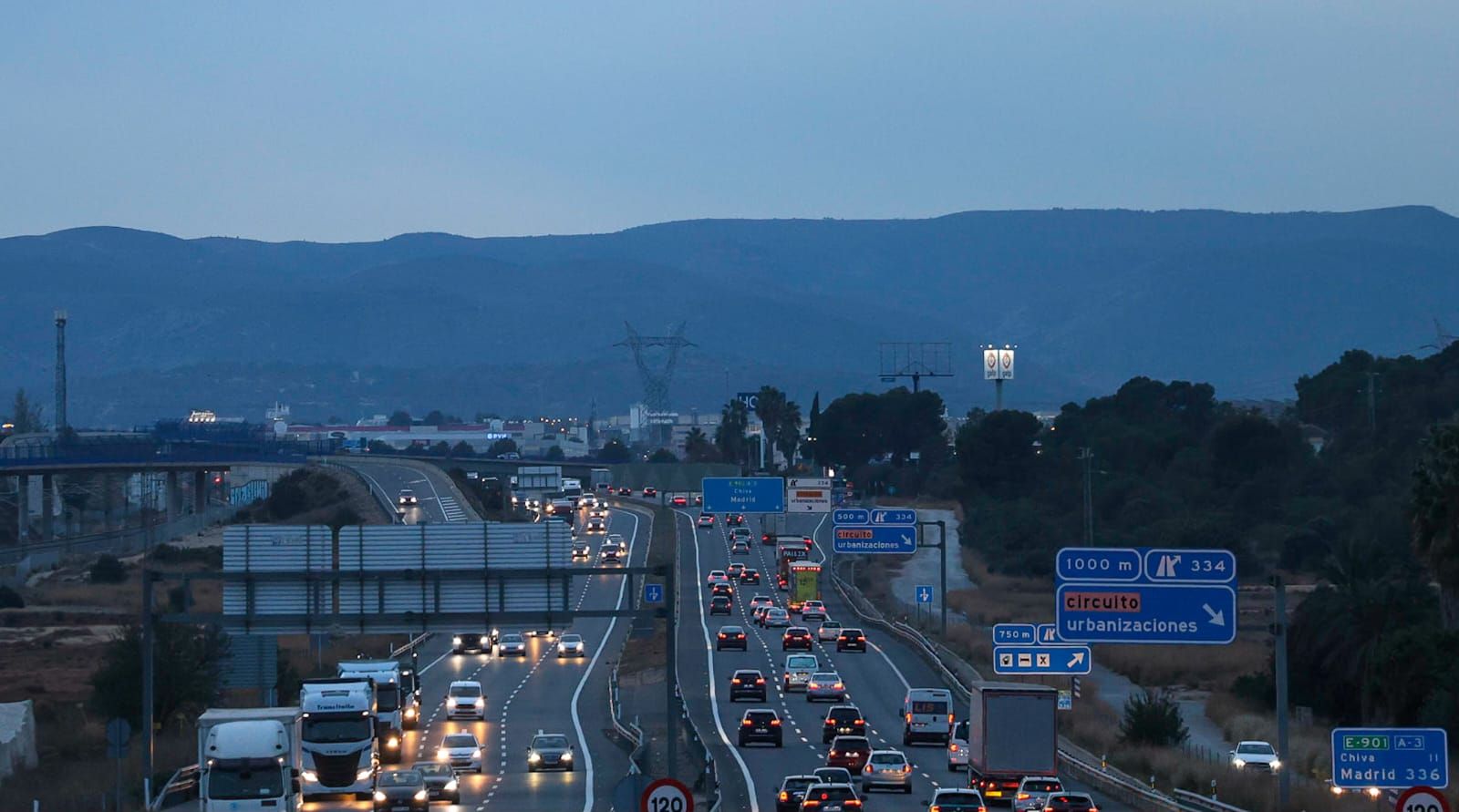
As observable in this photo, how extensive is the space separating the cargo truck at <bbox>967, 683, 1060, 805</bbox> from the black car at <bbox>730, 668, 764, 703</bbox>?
22.6 m

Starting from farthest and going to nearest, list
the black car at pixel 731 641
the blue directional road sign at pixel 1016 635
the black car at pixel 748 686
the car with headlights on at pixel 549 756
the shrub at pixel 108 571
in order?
the shrub at pixel 108 571 < the black car at pixel 731 641 < the black car at pixel 748 686 < the blue directional road sign at pixel 1016 635 < the car with headlights on at pixel 549 756

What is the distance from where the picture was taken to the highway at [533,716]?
1608 inches

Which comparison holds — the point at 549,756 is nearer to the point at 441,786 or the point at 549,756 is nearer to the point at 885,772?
the point at 441,786

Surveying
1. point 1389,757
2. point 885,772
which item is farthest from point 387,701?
point 1389,757

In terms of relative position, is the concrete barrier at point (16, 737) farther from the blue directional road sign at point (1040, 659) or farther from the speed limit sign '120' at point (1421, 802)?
the speed limit sign '120' at point (1421, 802)

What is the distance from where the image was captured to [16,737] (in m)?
46.6

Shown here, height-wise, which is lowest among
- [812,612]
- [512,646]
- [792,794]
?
[512,646]

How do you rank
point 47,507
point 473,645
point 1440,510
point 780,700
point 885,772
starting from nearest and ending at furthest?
point 885,772 < point 1440,510 < point 780,700 < point 473,645 < point 47,507

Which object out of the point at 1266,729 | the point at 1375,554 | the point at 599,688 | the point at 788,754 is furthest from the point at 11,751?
the point at 1375,554

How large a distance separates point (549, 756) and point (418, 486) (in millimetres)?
96636

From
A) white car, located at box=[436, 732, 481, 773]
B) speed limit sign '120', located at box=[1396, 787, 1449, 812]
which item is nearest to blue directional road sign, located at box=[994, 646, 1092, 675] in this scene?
white car, located at box=[436, 732, 481, 773]

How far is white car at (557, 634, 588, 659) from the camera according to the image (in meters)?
81.1

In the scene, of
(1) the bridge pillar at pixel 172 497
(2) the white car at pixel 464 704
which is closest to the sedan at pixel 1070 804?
(2) the white car at pixel 464 704

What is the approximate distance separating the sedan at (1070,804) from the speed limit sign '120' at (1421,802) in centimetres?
1283
